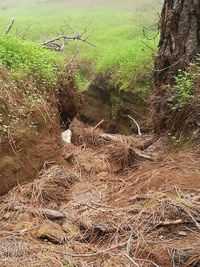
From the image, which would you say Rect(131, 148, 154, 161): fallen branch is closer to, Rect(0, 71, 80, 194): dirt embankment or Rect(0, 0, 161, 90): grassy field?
Rect(0, 71, 80, 194): dirt embankment

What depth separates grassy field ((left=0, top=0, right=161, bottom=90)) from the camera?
7.91m

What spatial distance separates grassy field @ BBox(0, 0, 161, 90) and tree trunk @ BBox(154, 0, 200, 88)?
0.97 meters

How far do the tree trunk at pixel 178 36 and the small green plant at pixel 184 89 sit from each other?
309mm

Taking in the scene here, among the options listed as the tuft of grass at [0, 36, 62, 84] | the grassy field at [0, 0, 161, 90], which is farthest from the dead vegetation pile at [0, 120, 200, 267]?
the grassy field at [0, 0, 161, 90]

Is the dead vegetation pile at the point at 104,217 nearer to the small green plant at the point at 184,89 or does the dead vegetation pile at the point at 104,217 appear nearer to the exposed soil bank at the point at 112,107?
the small green plant at the point at 184,89

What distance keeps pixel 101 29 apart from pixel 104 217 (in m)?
Result: 10.1

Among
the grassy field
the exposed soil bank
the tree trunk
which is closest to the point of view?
the tree trunk

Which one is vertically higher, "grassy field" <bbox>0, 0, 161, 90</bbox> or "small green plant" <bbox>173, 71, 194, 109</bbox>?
"small green plant" <bbox>173, 71, 194, 109</bbox>

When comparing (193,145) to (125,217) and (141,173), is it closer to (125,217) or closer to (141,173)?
(141,173)

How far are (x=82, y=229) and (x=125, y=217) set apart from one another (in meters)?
0.35

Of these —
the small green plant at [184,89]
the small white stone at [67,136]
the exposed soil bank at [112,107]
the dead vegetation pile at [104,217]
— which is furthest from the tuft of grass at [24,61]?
the small green plant at [184,89]

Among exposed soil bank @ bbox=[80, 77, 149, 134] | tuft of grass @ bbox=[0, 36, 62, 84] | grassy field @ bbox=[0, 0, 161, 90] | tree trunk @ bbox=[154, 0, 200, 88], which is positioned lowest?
exposed soil bank @ bbox=[80, 77, 149, 134]

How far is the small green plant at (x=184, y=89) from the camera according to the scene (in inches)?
190

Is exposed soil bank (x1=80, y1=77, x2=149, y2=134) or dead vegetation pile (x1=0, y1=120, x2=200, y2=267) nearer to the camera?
dead vegetation pile (x1=0, y1=120, x2=200, y2=267)
